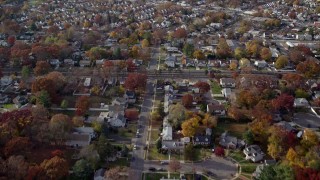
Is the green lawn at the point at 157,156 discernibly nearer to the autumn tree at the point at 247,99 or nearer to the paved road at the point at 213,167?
the paved road at the point at 213,167

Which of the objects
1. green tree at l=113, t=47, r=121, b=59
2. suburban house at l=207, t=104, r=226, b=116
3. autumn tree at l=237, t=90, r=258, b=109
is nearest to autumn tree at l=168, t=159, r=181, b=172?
suburban house at l=207, t=104, r=226, b=116

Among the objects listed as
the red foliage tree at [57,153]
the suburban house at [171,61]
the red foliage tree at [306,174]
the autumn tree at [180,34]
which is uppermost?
the red foliage tree at [306,174]

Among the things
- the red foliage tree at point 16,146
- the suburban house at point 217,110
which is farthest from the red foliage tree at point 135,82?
the red foliage tree at point 16,146

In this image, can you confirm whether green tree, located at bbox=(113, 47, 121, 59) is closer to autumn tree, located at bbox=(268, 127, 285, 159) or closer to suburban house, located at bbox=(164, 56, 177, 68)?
suburban house, located at bbox=(164, 56, 177, 68)

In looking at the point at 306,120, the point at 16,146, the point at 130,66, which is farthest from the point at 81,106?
the point at 306,120

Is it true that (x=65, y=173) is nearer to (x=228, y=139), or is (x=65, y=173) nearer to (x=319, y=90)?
(x=228, y=139)

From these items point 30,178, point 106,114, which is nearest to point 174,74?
point 106,114
